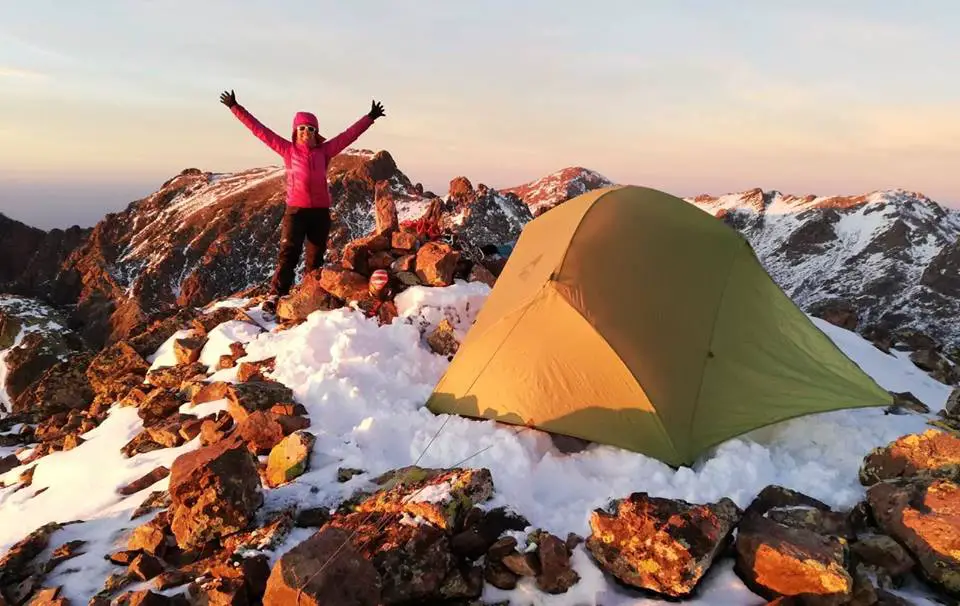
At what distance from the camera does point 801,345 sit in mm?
9016

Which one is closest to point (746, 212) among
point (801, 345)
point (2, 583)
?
point (801, 345)

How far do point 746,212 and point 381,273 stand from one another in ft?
392

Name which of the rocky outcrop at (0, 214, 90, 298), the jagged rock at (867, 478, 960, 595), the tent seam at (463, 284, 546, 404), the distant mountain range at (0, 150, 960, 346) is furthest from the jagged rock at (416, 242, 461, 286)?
the rocky outcrop at (0, 214, 90, 298)

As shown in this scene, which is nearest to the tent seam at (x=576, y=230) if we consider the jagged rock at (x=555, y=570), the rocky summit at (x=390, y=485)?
the rocky summit at (x=390, y=485)

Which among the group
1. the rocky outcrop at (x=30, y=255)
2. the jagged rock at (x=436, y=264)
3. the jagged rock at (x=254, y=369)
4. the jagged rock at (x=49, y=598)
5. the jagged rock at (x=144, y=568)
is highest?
the jagged rock at (x=436, y=264)

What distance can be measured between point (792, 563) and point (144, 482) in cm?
787

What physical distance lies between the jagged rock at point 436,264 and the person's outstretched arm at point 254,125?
380 centimetres

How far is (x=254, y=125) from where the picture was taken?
12078 mm

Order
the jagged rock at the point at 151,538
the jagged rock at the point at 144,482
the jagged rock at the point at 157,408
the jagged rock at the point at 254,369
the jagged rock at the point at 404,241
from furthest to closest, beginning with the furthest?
the jagged rock at the point at 404,241
the jagged rock at the point at 157,408
the jagged rock at the point at 254,369
the jagged rock at the point at 144,482
the jagged rock at the point at 151,538

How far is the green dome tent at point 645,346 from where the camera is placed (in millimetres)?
7656

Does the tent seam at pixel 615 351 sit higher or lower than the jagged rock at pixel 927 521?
higher

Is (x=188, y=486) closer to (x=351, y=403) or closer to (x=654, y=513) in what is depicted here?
(x=351, y=403)

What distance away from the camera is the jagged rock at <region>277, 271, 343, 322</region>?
1194cm

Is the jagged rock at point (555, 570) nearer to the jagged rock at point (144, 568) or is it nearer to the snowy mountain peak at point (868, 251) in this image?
the jagged rock at point (144, 568)
